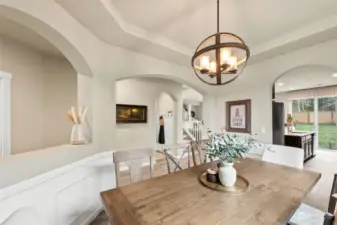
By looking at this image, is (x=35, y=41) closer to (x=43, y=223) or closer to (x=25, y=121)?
(x=25, y=121)

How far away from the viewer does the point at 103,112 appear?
2.55 m

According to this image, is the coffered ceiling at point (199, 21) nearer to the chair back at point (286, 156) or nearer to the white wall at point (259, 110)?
the white wall at point (259, 110)

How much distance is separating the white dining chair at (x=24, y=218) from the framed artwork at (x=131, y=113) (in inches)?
162

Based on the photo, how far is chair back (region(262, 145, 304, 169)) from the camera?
245 centimetres

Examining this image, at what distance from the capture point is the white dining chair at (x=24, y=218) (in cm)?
76

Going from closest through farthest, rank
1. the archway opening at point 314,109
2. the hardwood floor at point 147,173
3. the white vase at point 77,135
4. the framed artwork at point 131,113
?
1. the white vase at point 77,135
2. the hardwood floor at point 147,173
3. the framed artwork at point 131,113
4. the archway opening at point 314,109

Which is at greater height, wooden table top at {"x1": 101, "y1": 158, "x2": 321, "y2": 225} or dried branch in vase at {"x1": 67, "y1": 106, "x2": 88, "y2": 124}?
dried branch in vase at {"x1": 67, "y1": 106, "x2": 88, "y2": 124}

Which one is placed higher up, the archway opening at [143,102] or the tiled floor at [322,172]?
the archway opening at [143,102]

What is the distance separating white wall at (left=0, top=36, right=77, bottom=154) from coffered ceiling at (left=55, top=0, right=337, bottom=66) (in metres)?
1.47

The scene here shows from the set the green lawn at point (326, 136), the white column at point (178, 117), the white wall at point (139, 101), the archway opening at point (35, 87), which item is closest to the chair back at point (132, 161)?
the archway opening at point (35, 87)

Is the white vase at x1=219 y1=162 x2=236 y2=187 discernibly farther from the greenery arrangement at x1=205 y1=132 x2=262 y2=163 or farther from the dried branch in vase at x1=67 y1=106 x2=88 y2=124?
the dried branch in vase at x1=67 y1=106 x2=88 y2=124

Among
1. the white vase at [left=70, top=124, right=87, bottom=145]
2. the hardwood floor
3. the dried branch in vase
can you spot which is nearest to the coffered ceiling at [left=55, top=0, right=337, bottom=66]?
the dried branch in vase

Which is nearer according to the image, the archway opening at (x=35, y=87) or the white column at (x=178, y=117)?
the archway opening at (x=35, y=87)

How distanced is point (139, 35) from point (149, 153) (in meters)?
1.61
